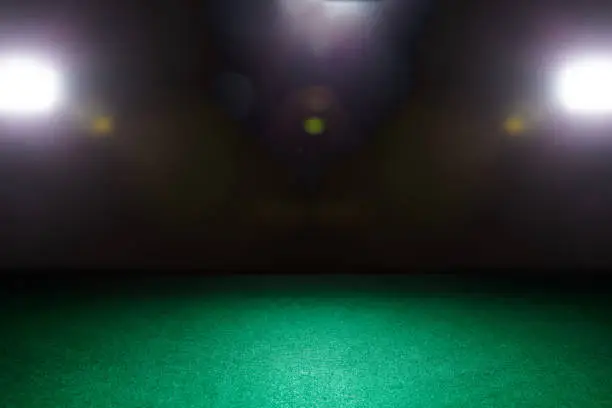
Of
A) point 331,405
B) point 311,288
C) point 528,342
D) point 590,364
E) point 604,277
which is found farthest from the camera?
point 604,277

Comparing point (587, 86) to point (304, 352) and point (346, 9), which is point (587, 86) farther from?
point (304, 352)

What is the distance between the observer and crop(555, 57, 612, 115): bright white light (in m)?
4.20

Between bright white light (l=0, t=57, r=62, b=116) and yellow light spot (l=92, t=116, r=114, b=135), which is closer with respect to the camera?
bright white light (l=0, t=57, r=62, b=116)

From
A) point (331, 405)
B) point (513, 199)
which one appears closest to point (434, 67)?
point (513, 199)

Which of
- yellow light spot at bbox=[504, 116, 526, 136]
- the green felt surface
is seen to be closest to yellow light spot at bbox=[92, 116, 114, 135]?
the green felt surface

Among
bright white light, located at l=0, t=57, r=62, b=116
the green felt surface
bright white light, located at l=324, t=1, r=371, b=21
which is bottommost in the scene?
the green felt surface

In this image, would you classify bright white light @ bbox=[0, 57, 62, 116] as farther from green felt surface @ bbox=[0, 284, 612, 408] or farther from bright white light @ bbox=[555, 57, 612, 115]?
bright white light @ bbox=[555, 57, 612, 115]

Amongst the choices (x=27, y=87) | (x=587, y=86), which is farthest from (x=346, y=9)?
(x=27, y=87)

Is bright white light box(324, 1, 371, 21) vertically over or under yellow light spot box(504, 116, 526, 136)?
over

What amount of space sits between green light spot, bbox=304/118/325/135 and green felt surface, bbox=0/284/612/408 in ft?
4.71

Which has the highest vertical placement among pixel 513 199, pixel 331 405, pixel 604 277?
pixel 513 199

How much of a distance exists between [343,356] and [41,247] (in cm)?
305

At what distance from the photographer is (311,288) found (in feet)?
12.9

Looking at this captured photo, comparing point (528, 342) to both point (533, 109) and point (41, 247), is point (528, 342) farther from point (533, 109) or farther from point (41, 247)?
point (41, 247)
